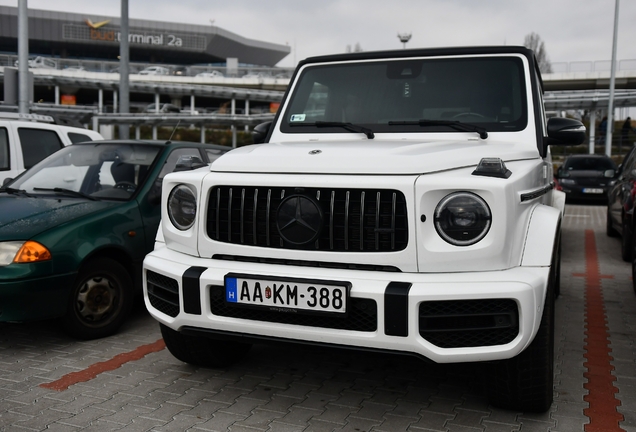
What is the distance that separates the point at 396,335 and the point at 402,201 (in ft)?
2.05

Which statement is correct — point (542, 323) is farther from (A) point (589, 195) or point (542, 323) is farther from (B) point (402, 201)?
(A) point (589, 195)

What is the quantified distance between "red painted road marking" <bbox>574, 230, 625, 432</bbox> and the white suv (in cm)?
637

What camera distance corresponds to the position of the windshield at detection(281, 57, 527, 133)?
422 centimetres

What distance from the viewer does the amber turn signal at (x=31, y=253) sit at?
4348mm

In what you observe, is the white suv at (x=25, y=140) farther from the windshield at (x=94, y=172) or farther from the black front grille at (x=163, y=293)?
the black front grille at (x=163, y=293)

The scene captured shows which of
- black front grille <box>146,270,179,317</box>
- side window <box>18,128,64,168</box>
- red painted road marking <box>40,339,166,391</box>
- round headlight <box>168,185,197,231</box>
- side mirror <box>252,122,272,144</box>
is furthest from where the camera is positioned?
side window <box>18,128,64,168</box>

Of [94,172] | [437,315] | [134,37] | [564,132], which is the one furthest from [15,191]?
[134,37]

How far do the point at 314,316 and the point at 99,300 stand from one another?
2353 mm

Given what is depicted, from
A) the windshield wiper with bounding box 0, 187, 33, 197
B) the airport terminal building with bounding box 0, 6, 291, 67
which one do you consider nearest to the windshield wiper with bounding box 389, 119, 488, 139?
the windshield wiper with bounding box 0, 187, 33, 197

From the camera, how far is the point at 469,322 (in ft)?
9.68

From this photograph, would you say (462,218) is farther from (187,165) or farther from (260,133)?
(260,133)

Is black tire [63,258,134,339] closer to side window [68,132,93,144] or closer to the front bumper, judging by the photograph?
the front bumper

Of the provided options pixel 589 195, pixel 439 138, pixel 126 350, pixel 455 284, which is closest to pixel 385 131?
pixel 439 138

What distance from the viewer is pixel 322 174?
3.24 meters
